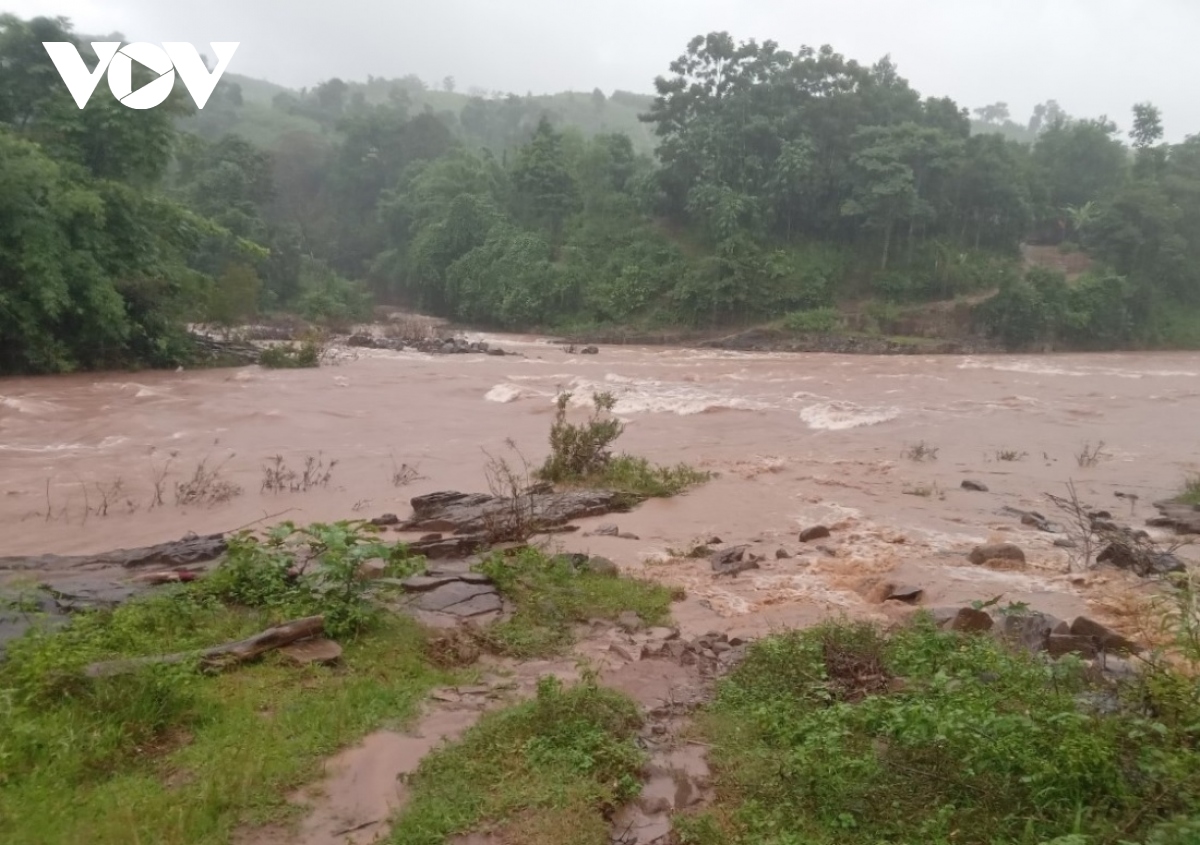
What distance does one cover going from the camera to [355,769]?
3656 millimetres

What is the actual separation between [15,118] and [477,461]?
49.7 ft

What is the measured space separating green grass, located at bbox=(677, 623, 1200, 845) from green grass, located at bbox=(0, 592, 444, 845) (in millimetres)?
1584

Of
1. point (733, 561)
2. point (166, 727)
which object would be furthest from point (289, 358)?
point (166, 727)

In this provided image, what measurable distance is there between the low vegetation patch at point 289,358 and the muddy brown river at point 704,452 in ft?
2.40

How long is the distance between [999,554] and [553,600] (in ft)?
12.2

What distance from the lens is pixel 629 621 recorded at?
566cm

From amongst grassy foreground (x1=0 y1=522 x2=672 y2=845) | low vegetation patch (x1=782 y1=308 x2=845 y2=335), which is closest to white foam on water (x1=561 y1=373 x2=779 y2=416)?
grassy foreground (x1=0 y1=522 x2=672 y2=845)

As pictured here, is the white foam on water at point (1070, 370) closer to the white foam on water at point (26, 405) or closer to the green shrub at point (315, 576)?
the white foam on water at point (26, 405)

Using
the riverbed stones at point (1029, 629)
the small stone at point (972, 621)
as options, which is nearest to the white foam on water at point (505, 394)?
the small stone at point (972, 621)

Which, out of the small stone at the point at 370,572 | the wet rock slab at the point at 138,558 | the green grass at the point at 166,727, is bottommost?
the wet rock slab at the point at 138,558

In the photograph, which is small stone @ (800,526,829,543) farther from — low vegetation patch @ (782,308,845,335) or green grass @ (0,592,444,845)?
low vegetation patch @ (782,308,845,335)

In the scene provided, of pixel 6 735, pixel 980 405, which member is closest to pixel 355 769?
pixel 6 735

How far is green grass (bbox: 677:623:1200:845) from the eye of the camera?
9.98ft

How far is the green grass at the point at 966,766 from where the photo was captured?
304cm
